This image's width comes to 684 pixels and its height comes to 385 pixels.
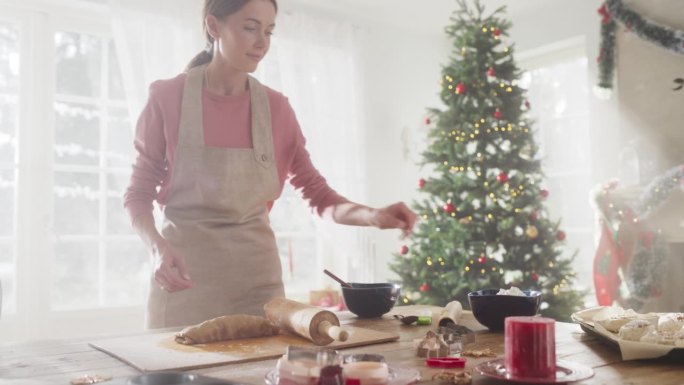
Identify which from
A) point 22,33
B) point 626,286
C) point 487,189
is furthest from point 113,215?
point 626,286

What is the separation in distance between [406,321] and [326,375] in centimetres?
70

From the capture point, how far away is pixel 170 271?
1333 mm

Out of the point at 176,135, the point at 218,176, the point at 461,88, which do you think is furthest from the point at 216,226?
the point at 461,88

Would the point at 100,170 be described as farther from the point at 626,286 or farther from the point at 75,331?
the point at 626,286

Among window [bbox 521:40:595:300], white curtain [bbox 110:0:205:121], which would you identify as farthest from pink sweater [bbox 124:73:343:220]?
window [bbox 521:40:595:300]

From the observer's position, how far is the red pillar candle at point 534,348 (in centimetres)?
85

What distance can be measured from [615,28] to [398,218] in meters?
3.34

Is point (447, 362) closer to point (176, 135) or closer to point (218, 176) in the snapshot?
point (218, 176)

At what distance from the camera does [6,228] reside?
351cm

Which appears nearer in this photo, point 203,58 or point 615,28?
point 203,58

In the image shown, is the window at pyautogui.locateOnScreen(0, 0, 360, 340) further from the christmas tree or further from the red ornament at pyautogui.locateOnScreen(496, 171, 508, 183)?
the red ornament at pyautogui.locateOnScreen(496, 171, 508, 183)

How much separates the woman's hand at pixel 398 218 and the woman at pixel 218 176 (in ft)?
0.12

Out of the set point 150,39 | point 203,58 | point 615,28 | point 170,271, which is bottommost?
point 170,271

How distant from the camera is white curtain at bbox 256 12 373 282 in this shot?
4250 millimetres
